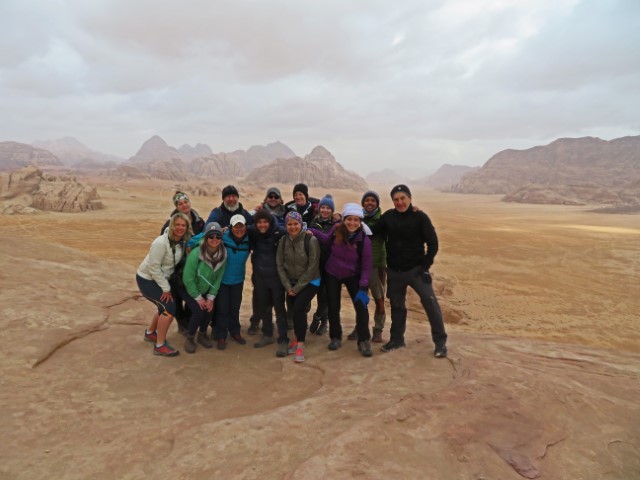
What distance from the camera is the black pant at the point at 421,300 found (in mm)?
4566

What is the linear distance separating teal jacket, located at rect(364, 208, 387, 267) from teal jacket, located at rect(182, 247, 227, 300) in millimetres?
1996

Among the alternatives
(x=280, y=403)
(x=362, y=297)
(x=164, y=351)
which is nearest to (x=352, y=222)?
(x=362, y=297)

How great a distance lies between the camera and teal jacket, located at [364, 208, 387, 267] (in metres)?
5.04

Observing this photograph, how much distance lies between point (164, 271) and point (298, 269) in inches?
65.0

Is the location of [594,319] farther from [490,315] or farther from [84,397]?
[84,397]

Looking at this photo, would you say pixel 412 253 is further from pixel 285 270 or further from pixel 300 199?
pixel 300 199

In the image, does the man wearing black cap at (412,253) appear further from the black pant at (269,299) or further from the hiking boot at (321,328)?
the black pant at (269,299)

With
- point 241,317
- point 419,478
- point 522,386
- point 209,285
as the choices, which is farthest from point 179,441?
point 241,317

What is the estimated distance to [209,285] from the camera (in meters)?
4.64

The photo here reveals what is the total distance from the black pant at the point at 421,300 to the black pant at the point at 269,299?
4.65ft

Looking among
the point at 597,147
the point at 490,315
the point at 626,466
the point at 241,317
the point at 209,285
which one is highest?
the point at 597,147

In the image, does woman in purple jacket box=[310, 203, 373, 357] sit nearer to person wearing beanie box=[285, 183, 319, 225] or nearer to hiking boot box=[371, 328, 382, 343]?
hiking boot box=[371, 328, 382, 343]

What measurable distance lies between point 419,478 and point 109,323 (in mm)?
4833

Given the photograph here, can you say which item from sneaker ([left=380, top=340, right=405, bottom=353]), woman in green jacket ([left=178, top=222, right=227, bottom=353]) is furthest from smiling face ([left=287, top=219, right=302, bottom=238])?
sneaker ([left=380, top=340, right=405, bottom=353])
